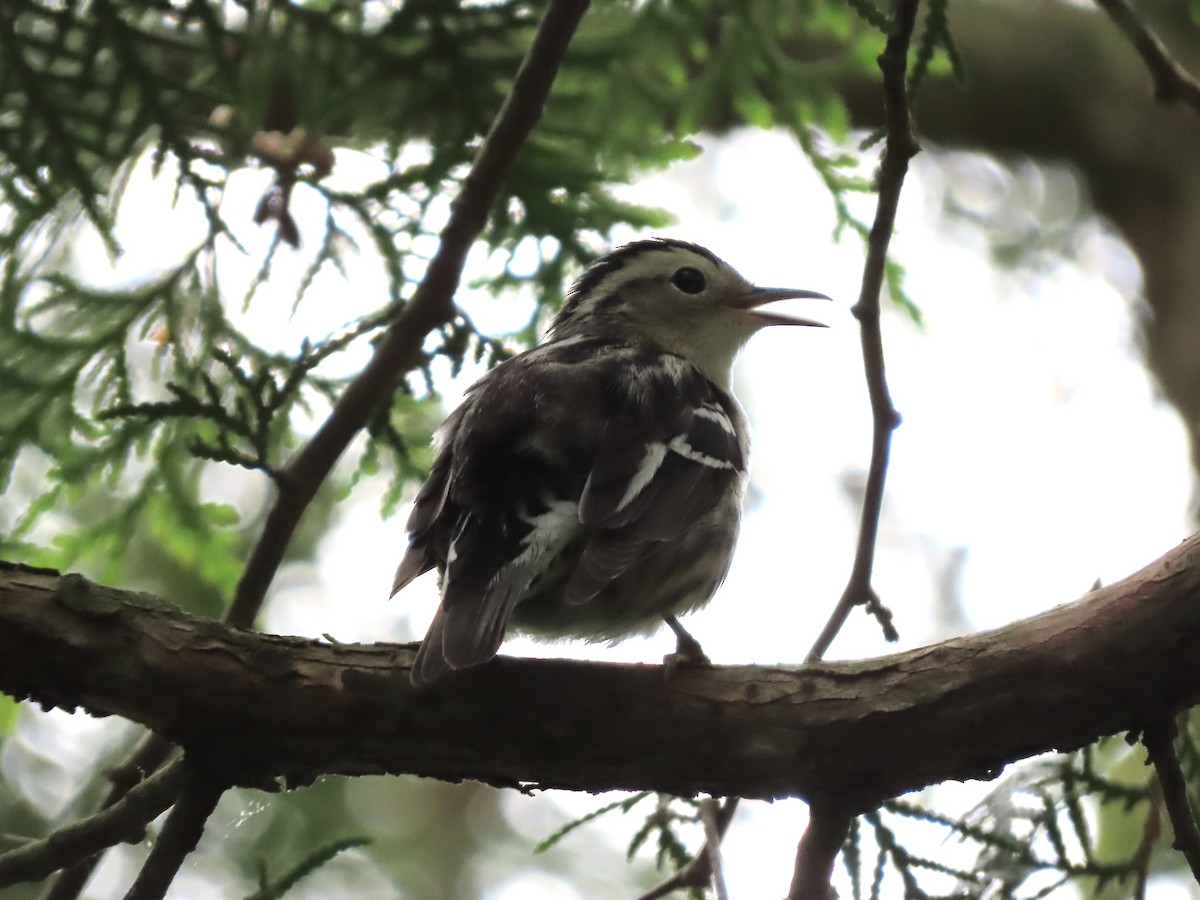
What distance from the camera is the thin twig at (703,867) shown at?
143 inches

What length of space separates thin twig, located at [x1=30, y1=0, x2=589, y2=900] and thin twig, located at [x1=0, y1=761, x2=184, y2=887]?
0.87m

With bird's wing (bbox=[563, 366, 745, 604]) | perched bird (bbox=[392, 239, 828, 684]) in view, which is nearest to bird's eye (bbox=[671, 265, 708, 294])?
perched bird (bbox=[392, 239, 828, 684])

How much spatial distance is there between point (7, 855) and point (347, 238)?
2674 mm

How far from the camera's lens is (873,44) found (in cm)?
523

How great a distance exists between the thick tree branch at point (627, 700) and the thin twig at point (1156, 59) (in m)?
1.51

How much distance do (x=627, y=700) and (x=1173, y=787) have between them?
116 centimetres

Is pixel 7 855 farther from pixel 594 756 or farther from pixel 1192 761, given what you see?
pixel 1192 761

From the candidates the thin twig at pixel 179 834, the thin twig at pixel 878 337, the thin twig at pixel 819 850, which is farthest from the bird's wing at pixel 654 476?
the thin twig at pixel 179 834

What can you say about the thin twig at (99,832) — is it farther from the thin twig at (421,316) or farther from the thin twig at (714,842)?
the thin twig at (714,842)

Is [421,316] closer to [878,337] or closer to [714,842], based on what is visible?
[878,337]

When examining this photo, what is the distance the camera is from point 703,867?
3.73m

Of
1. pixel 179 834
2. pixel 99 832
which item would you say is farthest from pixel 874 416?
pixel 99 832

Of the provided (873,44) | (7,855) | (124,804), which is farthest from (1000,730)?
(873,44)

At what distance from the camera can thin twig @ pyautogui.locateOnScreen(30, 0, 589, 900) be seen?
13.1ft
